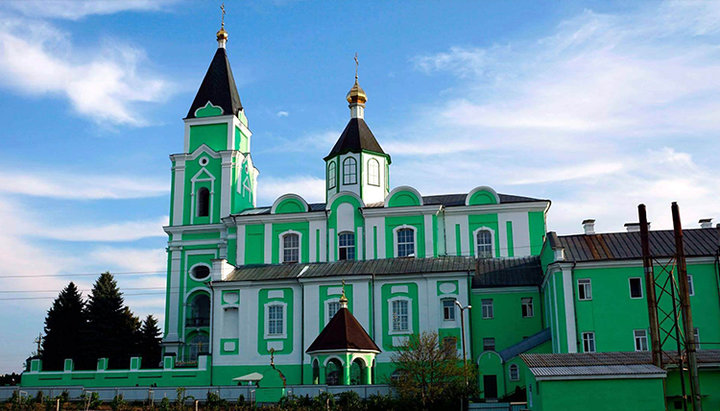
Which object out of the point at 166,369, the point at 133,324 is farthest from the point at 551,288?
the point at 133,324

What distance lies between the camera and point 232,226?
45844mm

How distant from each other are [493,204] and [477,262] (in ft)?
15.9

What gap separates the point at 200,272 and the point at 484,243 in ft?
54.8

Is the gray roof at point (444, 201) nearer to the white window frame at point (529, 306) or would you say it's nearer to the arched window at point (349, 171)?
the arched window at point (349, 171)

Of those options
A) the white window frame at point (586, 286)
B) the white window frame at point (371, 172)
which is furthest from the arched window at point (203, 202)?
the white window frame at point (586, 286)

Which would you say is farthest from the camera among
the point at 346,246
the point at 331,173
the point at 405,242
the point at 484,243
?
the point at 331,173

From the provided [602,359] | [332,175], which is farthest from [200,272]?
[602,359]

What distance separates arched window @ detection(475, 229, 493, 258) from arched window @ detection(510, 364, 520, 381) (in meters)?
10.5

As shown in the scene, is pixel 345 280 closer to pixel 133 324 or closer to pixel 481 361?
pixel 481 361

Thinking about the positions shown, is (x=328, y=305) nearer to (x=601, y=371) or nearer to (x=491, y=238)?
(x=491, y=238)

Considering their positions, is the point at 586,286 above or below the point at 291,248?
below

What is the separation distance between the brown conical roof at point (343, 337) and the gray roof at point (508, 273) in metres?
7.49

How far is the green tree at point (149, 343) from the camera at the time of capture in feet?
156

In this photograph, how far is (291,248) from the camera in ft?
145
